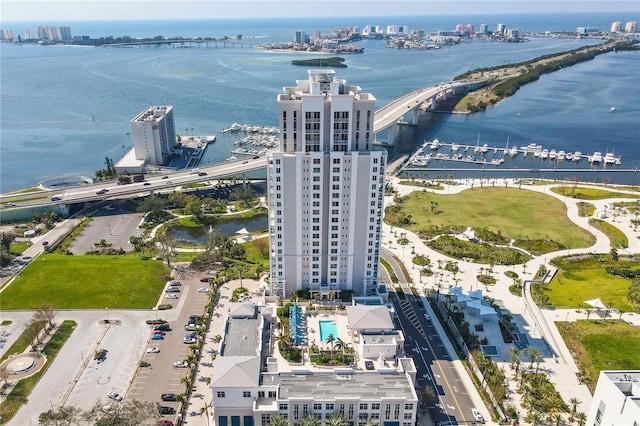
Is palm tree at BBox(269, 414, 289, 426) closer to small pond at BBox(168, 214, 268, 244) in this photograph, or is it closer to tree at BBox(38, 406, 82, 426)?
tree at BBox(38, 406, 82, 426)

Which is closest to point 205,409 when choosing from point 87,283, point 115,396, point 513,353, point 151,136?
point 115,396

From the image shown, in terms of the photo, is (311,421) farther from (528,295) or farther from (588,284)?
(588,284)

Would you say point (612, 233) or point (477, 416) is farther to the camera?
point (612, 233)

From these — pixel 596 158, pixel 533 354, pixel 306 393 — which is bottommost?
pixel 533 354

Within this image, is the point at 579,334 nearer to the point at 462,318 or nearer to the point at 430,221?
the point at 462,318

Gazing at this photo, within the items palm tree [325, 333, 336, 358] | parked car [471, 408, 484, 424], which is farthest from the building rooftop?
parked car [471, 408, 484, 424]

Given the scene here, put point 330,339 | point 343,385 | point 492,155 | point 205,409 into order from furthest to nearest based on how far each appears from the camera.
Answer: point 492,155
point 330,339
point 205,409
point 343,385

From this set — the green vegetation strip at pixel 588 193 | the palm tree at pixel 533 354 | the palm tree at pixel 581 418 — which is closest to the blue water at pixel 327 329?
the palm tree at pixel 533 354
